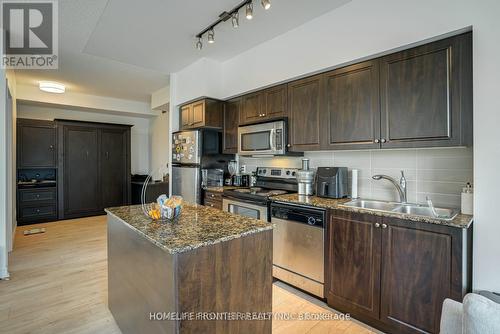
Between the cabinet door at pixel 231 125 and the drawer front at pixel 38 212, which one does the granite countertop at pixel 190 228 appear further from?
the drawer front at pixel 38 212

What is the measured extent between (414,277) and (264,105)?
2260 mm

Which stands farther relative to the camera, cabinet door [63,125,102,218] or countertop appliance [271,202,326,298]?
cabinet door [63,125,102,218]

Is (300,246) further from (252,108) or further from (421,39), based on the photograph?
(421,39)

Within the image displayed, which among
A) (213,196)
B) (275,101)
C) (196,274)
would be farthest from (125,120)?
(196,274)

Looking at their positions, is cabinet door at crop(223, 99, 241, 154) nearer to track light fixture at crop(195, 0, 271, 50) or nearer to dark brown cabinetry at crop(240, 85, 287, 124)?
dark brown cabinetry at crop(240, 85, 287, 124)

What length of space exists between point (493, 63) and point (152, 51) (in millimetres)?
3397

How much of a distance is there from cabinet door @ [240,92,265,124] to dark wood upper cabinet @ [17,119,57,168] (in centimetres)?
435

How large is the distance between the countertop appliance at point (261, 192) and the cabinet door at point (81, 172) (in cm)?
394

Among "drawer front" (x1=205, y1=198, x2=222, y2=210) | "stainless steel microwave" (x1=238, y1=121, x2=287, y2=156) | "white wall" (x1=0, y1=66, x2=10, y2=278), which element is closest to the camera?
"white wall" (x1=0, y1=66, x2=10, y2=278)

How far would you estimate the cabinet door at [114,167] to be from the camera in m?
5.76

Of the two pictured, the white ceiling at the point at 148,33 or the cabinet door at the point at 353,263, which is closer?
the cabinet door at the point at 353,263

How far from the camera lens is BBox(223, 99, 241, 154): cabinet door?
11.6ft

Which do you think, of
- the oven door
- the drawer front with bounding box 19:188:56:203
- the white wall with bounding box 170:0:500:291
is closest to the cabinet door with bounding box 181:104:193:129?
the white wall with bounding box 170:0:500:291
